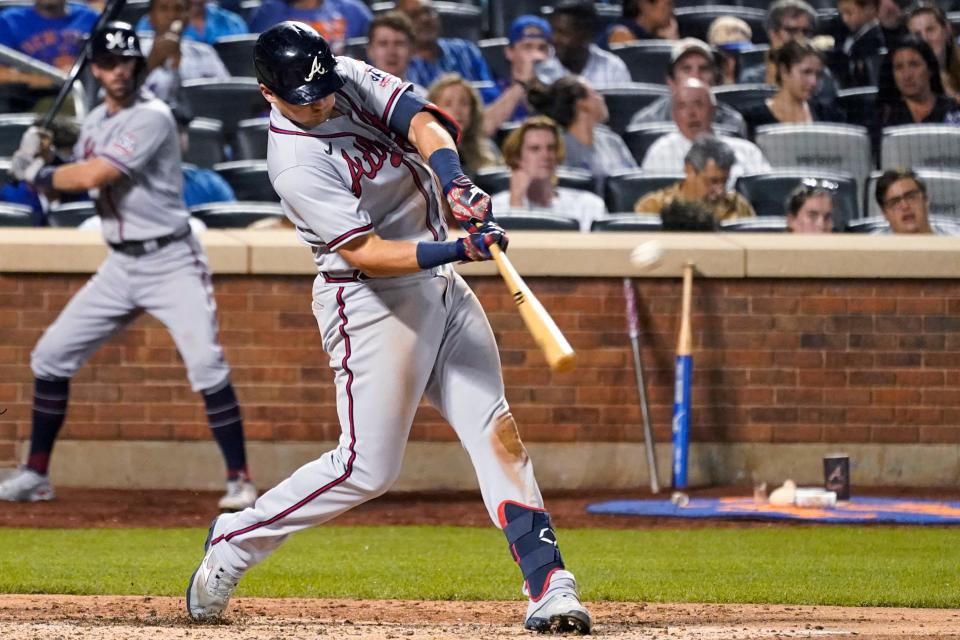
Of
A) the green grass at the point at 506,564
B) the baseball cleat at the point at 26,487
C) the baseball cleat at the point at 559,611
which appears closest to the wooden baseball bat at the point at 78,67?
the baseball cleat at the point at 26,487

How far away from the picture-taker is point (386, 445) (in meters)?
4.32

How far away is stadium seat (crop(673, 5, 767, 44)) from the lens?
1158cm

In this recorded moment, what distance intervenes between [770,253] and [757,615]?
3.64 m

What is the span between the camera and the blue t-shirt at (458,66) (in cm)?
1027

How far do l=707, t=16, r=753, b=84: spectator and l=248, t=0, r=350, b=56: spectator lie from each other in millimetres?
2510

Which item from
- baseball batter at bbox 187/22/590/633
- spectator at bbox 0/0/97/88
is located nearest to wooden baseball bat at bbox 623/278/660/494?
baseball batter at bbox 187/22/590/633

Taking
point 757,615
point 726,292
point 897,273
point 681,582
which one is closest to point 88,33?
point 726,292

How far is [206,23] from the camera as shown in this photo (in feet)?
36.2

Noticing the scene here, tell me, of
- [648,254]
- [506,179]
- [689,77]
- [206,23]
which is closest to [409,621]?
[648,254]

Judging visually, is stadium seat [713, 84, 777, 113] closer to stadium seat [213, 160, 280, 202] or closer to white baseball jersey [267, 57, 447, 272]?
stadium seat [213, 160, 280, 202]

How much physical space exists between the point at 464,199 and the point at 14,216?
567 cm

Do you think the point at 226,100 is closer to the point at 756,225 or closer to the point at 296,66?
the point at 756,225

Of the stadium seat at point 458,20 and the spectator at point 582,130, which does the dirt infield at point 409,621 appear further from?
the stadium seat at point 458,20

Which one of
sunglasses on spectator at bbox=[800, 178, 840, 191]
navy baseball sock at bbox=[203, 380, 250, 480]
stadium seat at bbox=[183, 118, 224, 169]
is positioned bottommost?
navy baseball sock at bbox=[203, 380, 250, 480]
